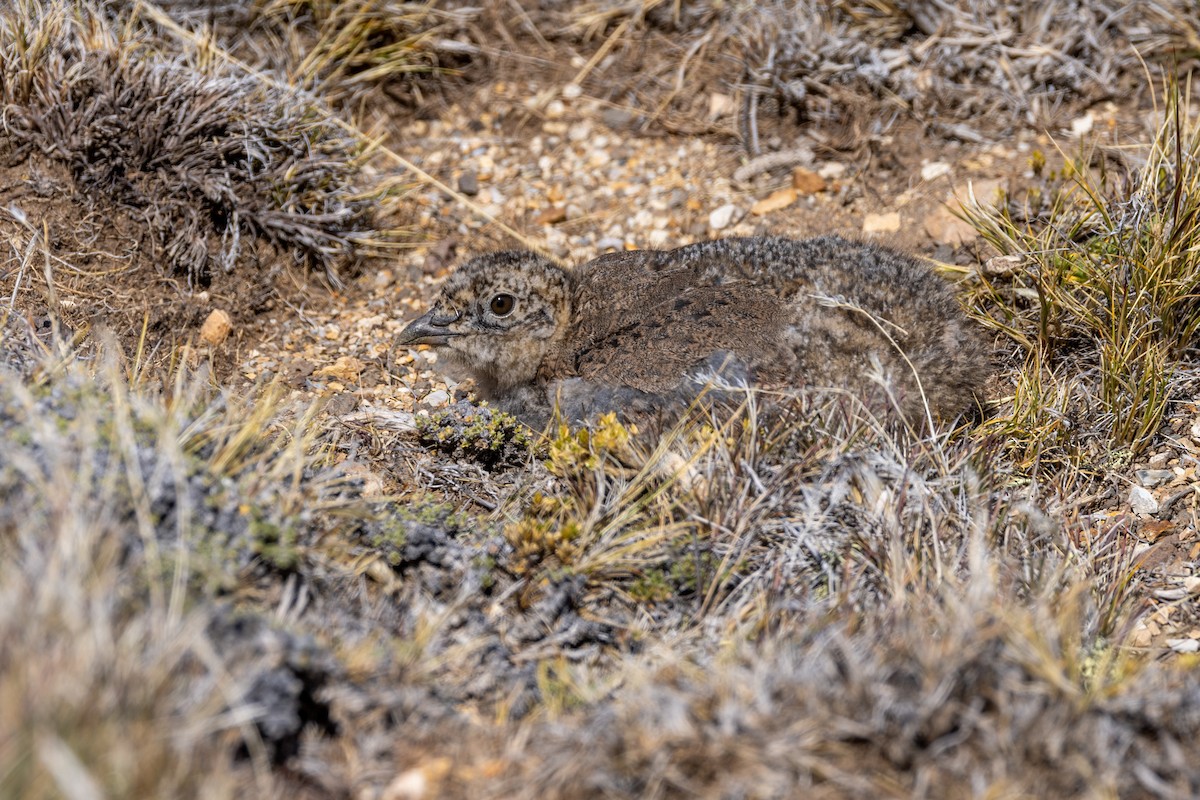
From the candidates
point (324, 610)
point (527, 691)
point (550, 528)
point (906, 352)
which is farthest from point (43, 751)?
point (906, 352)

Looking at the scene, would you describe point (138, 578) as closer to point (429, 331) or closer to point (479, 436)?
point (479, 436)

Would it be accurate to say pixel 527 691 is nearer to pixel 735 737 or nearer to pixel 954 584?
pixel 735 737

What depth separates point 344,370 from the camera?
5.57m

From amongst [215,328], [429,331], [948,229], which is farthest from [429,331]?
[948,229]

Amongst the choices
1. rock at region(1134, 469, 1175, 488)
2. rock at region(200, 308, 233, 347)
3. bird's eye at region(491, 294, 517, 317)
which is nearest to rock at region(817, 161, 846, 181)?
bird's eye at region(491, 294, 517, 317)

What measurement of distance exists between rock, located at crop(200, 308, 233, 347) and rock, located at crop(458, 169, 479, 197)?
1.79 meters

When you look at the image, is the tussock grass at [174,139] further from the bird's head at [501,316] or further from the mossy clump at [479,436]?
the mossy clump at [479,436]

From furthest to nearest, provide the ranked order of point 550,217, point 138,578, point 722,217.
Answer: point 550,217
point 722,217
point 138,578

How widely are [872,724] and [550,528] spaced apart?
64.1 inches

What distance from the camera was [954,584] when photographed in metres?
3.51

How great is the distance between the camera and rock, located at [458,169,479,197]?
672 cm

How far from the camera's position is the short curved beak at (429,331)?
5.11 m

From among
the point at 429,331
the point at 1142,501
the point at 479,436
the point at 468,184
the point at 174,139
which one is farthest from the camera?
the point at 468,184

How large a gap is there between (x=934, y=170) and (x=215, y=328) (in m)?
4.07
